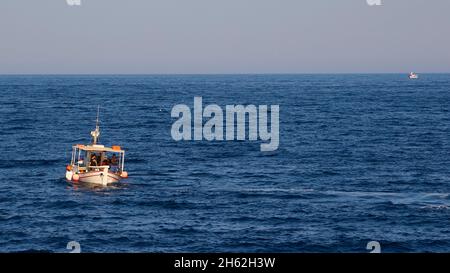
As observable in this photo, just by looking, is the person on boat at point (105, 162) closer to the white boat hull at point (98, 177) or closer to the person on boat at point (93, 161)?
the person on boat at point (93, 161)

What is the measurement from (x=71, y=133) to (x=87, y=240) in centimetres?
5783

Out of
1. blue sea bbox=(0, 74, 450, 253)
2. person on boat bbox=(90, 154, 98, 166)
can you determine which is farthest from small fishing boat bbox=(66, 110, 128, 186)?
blue sea bbox=(0, 74, 450, 253)

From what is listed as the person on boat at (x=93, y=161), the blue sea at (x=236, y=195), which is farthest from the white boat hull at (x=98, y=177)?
the person on boat at (x=93, y=161)

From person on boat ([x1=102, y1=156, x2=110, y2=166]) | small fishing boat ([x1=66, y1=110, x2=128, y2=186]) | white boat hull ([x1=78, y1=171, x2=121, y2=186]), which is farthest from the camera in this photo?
person on boat ([x1=102, y1=156, x2=110, y2=166])

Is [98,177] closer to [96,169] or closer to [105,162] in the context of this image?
[96,169]

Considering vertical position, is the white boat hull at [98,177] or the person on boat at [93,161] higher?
the person on boat at [93,161]

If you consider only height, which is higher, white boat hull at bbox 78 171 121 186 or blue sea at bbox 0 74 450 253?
white boat hull at bbox 78 171 121 186

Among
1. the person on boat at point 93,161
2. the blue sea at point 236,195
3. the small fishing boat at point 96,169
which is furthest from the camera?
the person on boat at point 93,161

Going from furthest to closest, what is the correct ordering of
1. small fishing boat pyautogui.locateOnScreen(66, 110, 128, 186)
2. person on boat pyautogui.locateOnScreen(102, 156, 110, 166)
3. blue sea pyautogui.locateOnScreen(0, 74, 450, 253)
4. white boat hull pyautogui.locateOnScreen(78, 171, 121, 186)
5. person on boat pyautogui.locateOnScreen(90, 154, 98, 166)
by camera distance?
1. person on boat pyautogui.locateOnScreen(102, 156, 110, 166)
2. person on boat pyautogui.locateOnScreen(90, 154, 98, 166)
3. small fishing boat pyautogui.locateOnScreen(66, 110, 128, 186)
4. white boat hull pyautogui.locateOnScreen(78, 171, 121, 186)
5. blue sea pyautogui.locateOnScreen(0, 74, 450, 253)

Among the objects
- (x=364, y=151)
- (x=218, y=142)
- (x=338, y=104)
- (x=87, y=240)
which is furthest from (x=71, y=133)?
(x=338, y=104)

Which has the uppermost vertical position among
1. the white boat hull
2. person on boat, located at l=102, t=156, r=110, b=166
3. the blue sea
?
person on boat, located at l=102, t=156, r=110, b=166

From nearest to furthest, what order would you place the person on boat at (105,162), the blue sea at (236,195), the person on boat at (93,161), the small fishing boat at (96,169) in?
the blue sea at (236,195)
the small fishing boat at (96,169)
the person on boat at (93,161)
the person on boat at (105,162)

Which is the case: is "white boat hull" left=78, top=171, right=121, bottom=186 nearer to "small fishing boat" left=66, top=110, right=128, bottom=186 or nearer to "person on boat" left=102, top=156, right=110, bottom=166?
"small fishing boat" left=66, top=110, right=128, bottom=186
